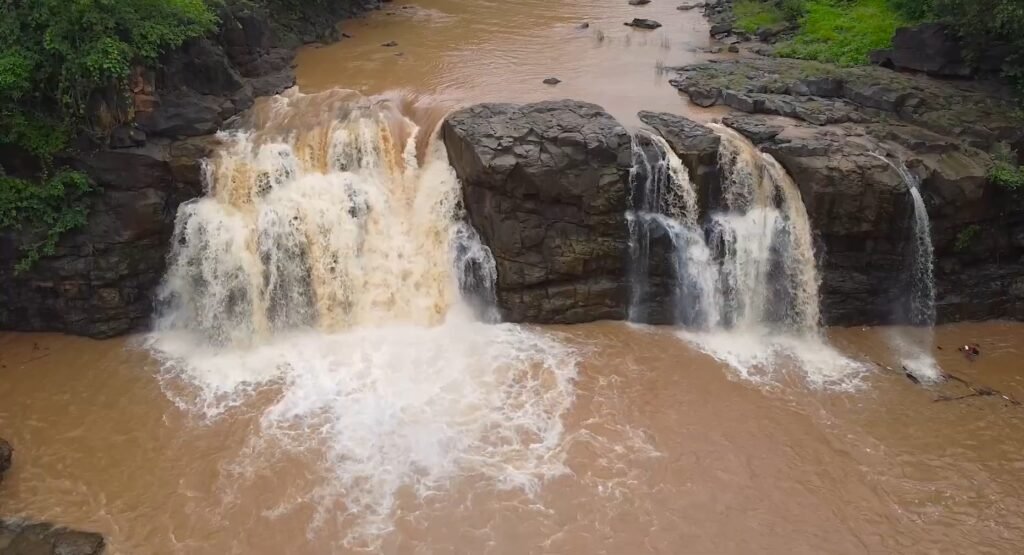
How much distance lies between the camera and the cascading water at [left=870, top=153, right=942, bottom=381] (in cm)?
1386

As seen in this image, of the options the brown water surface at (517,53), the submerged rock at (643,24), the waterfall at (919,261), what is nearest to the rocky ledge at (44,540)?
the brown water surface at (517,53)

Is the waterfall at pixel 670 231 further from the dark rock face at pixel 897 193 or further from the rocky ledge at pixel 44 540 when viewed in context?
the rocky ledge at pixel 44 540

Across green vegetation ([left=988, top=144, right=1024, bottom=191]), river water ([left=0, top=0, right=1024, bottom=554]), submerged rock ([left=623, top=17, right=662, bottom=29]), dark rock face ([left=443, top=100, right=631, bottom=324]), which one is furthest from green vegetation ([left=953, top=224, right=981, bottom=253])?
submerged rock ([left=623, top=17, right=662, bottom=29])

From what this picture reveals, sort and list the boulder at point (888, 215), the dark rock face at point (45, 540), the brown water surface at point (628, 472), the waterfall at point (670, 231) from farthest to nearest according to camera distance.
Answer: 1. the waterfall at point (670, 231)
2. the boulder at point (888, 215)
3. the brown water surface at point (628, 472)
4. the dark rock face at point (45, 540)

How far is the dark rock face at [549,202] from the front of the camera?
13.8 m

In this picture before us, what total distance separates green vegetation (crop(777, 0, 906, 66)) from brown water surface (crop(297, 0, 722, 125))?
302 centimetres

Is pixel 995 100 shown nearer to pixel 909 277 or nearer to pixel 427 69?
pixel 909 277

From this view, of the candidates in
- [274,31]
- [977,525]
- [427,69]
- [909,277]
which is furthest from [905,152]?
[274,31]

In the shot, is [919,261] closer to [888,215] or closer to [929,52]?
[888,215]

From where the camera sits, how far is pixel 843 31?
2130 centimetres

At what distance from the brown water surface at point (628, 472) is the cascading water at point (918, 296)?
54cm

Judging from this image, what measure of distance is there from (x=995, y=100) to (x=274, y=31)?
1829 cm

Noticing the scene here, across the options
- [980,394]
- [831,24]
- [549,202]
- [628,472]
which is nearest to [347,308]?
[549,202]

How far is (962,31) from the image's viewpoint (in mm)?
16859
